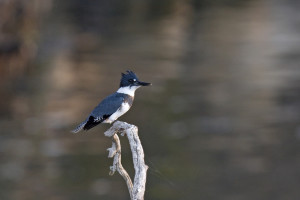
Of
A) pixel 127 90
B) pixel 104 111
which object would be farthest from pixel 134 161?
pixel 127 90

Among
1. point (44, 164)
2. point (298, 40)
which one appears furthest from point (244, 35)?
point (44, 164)

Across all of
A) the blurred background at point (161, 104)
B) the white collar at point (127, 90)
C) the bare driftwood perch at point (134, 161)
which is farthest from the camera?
the blurred background at point (161, 104)

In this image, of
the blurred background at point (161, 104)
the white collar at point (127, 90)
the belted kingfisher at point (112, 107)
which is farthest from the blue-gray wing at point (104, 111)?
the blurred background at point (161, 104)

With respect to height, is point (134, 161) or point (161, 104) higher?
point (134, 161)

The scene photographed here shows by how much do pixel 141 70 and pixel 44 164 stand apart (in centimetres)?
937

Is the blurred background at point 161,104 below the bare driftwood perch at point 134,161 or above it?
below

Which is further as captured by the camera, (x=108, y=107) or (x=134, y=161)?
(x=108, y=107)

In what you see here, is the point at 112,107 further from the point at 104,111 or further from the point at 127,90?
the point at 127,90

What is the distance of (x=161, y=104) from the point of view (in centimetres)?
2262

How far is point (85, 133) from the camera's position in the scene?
786 inches

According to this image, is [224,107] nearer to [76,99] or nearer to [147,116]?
[147,116]

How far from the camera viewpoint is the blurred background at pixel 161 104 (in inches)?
668

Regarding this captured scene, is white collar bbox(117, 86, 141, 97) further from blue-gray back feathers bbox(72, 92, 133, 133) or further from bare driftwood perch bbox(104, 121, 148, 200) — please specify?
bare driftwood perch bbox(104, 121, 148, 200)

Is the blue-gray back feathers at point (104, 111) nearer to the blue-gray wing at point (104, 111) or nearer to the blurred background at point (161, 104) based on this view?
the blue-gray wing at point (104, 111)
